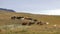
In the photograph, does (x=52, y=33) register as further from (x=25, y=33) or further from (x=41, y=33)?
(x=25, y=33)

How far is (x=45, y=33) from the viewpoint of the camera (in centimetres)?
1992

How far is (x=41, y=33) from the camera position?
19922mm

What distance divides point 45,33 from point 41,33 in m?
0.39

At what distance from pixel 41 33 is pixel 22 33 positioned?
1838mm

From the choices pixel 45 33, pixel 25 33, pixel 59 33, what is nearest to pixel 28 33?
pixel 25 33

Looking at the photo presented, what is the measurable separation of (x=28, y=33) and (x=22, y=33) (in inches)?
22.9

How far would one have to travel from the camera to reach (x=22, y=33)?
19.8 metres

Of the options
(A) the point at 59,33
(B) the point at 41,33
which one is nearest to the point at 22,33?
(B) the point at 41,33

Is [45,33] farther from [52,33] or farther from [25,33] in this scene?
[25,33]

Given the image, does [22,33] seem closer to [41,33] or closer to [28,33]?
[28,33]

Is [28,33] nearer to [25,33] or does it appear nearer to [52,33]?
[25,33]

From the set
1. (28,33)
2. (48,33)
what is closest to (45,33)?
(48,33)

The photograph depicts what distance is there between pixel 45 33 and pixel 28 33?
1654 millimetres

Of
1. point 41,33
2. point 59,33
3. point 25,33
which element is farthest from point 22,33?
point 59,33
